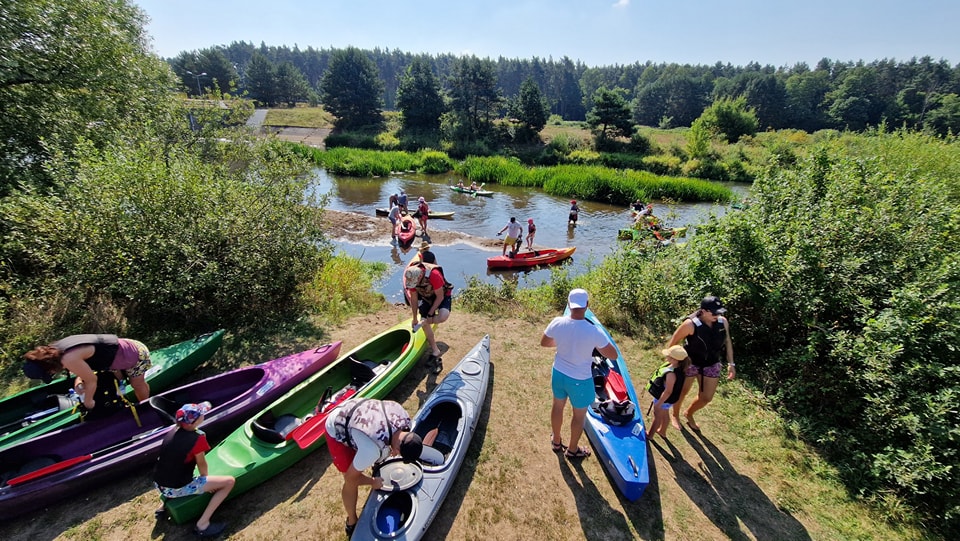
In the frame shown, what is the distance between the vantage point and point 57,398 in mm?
4941

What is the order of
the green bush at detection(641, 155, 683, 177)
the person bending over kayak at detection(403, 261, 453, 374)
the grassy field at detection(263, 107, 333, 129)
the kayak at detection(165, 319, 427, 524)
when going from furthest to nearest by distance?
the grassy field at detection(263, 107, 333, 129) < the green bush at detection(641, 155, 683, 177) < the person bending over kayak at detection(403, 261, 453, 374) < the kayak at detection(165, 319, 427, 524)

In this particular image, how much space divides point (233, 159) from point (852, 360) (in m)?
16.9

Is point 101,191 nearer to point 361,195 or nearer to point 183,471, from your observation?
point 183,471

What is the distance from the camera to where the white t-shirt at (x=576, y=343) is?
3920mm

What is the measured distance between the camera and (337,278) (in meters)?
9.62

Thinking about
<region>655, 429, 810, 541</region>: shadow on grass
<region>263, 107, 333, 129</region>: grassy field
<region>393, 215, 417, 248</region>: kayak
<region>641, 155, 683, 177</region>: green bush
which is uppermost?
<region>263, 107, 333, 129</region>: grassy field

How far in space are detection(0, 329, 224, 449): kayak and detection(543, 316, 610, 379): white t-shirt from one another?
5.66 meters

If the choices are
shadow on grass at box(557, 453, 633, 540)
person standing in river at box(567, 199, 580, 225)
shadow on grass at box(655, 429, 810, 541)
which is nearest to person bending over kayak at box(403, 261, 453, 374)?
shadow on grass at box(557, 453, 633, 540)

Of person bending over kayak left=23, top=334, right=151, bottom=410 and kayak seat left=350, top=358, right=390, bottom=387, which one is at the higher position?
person bending over kayak left=23, top=334, right=151, bottom=410

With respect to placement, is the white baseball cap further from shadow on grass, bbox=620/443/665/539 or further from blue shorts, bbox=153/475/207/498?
blue shorts, bbox=153/475/207/498

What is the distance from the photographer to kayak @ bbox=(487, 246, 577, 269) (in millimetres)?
13484

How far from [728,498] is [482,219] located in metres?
17.2

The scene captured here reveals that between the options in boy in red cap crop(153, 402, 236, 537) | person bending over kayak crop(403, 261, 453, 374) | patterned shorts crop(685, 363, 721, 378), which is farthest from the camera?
person bending over kayak crop(403, 261, 453, 374)

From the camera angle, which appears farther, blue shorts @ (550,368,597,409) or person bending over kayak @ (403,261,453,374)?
person bending over kayak @ (403,261,453,374)
